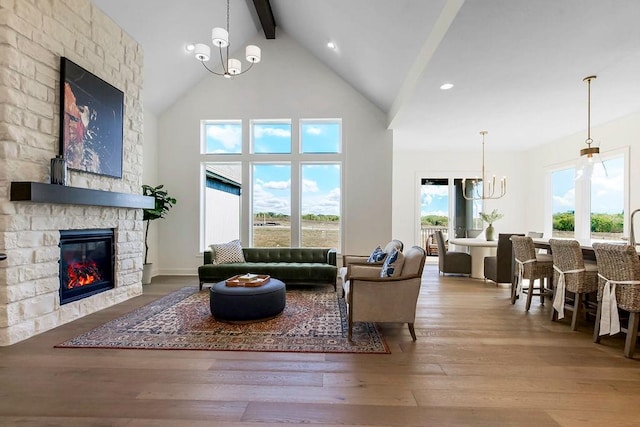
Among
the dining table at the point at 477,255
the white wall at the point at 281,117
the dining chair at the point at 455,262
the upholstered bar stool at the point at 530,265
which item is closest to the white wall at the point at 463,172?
the dining chair at the point at 455,262

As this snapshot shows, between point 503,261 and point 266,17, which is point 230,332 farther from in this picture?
point 266,17

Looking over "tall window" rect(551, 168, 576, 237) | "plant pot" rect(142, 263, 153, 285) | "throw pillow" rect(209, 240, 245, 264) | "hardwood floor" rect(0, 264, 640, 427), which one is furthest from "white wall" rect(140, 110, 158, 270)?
"tall window" rect(551, 168, 576, 237)

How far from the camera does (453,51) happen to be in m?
3.20

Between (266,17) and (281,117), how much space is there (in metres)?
1.69

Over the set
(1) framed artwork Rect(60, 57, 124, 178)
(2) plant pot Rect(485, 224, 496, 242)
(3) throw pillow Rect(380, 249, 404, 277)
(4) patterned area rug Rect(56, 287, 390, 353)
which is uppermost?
(1) framed artwork Rect(60, 57, 124, 178)

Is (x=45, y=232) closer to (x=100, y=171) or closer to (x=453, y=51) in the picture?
(x=100, y=171)

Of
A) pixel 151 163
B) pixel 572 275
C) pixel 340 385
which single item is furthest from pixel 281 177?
pixel 572 275

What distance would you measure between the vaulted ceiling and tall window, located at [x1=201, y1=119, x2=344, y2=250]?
1159 millimetres

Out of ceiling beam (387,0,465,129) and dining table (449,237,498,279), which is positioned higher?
ceiling beam (387,0,465,129)

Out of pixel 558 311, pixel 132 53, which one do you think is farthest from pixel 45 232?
pixel 558 311

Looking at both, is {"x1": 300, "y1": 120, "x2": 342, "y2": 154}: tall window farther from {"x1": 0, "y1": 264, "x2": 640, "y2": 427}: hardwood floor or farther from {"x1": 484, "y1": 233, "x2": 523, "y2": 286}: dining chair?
{"x1": 0, "y1": 264, "x2": 640, "y2": 427}: hardwood floor

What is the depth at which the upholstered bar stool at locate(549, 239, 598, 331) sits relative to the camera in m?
3.18

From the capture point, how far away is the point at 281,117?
6.14 m

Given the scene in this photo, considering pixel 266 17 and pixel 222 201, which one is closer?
pixel 266 17
